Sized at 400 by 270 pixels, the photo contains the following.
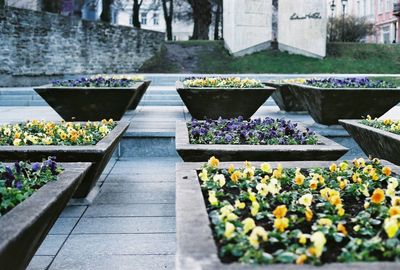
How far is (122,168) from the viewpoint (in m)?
7.02

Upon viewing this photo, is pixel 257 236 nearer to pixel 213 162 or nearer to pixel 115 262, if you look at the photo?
pixel 213 162

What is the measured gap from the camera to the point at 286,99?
11.3 metres

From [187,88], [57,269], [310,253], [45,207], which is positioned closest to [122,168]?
[187,88]

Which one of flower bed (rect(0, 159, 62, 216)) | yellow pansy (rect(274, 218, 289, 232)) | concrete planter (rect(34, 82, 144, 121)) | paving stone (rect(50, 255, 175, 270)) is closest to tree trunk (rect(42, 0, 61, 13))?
concrete planter (rect(34, 82, 144, 121))

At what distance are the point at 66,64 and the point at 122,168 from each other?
51.4ft

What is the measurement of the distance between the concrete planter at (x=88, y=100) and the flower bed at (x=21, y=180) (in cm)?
487

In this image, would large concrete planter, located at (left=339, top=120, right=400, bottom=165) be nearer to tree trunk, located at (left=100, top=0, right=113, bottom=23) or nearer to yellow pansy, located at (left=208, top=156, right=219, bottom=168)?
yellow pansy, located at (left=208, top=156, right=219, bottom=168)

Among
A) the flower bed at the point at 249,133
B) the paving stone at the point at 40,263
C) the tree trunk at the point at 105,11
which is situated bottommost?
→ the paving stone at the point at 40,263

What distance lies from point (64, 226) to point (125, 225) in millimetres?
469

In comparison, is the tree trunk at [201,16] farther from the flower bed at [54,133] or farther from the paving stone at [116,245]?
the paving stone at [116,245]

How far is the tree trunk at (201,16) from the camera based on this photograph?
101 feet

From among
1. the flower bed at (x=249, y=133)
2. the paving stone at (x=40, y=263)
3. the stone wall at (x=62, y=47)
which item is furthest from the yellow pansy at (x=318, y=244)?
the stone wall at (x=62, y=47)

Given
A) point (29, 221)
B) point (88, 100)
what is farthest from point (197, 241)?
point (88, 100)

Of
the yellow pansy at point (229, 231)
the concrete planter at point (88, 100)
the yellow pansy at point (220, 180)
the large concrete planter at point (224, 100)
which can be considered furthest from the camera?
the large concrete planter at point (224, 100)
